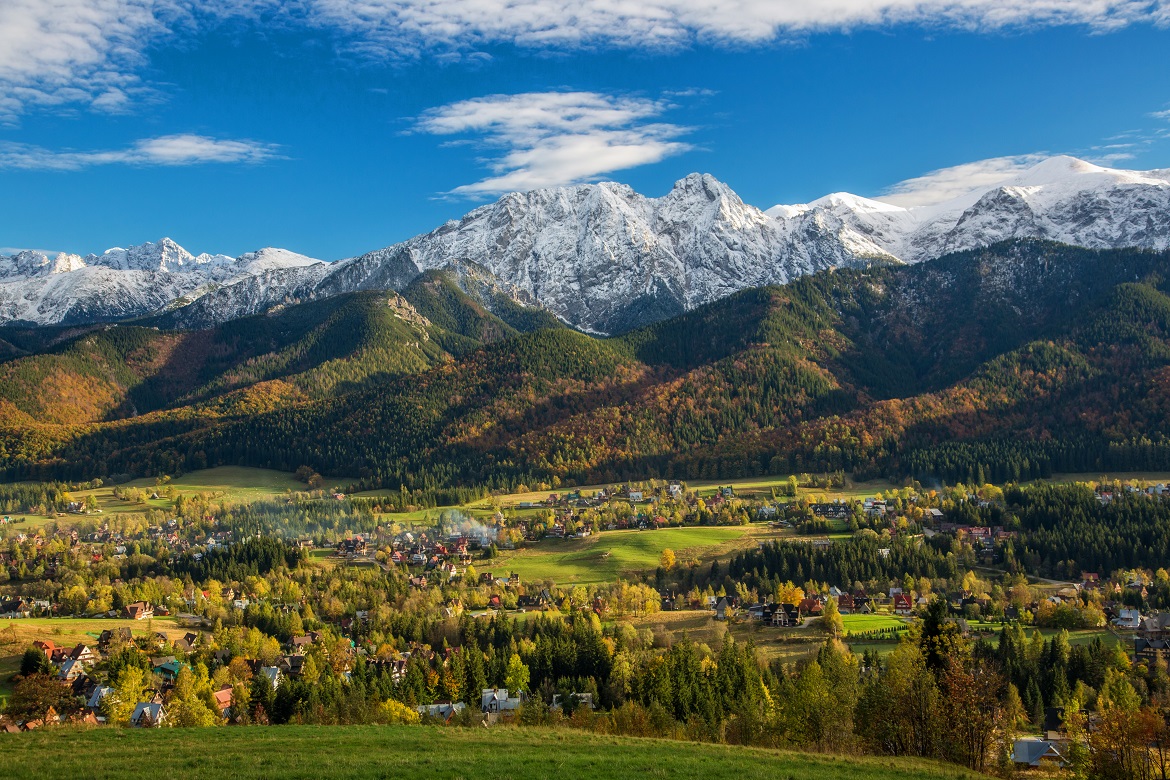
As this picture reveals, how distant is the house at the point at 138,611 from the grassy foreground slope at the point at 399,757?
215 feet

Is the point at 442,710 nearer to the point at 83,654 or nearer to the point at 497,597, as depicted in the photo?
the point at 83,654

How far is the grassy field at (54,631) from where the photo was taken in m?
79.2

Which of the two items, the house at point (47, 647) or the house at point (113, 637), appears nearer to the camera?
the house at point (47, 647)

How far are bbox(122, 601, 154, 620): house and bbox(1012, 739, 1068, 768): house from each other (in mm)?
83471

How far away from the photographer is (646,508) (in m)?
165

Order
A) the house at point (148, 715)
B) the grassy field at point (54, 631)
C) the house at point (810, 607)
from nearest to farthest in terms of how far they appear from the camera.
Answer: the house at point (148, 715), the grassy field at point (54, 631), the house at point (810, 607)

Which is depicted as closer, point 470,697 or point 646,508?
point 470,697

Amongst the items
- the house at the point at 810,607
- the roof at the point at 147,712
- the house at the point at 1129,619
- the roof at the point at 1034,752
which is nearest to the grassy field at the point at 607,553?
the house at the point at 810,607

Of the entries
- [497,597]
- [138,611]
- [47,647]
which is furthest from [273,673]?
[497,597]

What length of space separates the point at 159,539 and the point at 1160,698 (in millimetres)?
130736

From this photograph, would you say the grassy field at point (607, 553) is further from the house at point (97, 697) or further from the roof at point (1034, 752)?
the roof at point (1034, 752)

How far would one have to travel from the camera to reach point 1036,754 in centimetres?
5488

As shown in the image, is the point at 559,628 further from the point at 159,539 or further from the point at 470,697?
the point at 159,539

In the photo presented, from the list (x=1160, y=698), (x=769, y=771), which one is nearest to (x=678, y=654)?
(x=1160, y=698)
